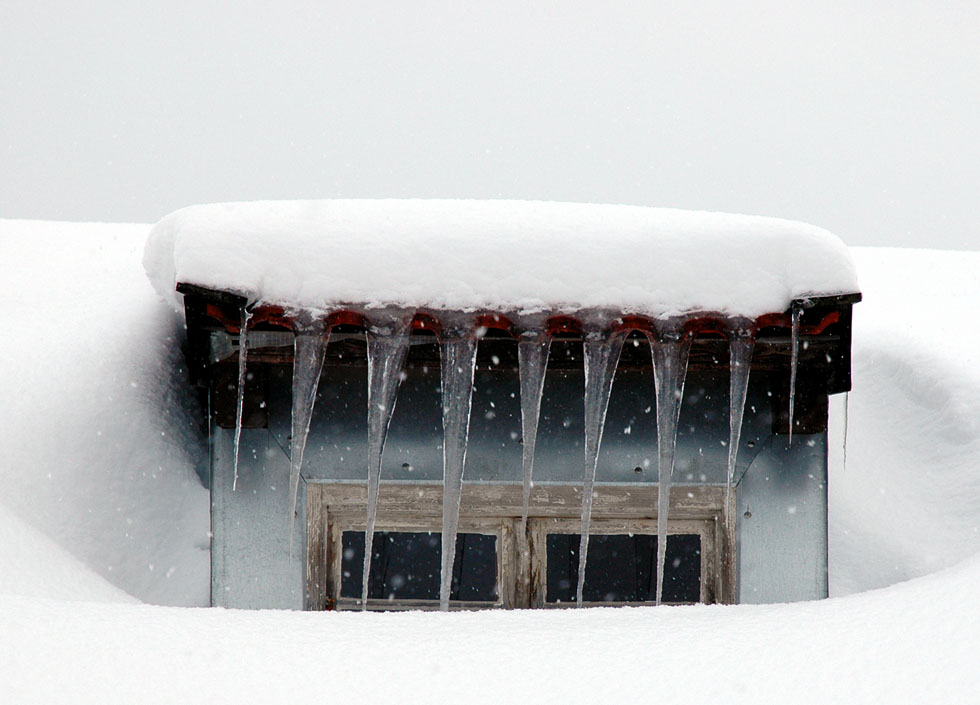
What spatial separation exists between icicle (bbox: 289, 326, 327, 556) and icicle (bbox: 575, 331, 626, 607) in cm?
99

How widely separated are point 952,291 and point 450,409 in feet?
19.7

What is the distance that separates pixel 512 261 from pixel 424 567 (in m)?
4.86

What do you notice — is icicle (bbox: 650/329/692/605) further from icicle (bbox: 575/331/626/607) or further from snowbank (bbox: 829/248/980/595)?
snowbank (bbox: 829/248/980/595)

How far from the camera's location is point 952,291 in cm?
675

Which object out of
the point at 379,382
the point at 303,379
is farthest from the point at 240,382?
the point at 379,382

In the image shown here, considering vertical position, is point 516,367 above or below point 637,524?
above

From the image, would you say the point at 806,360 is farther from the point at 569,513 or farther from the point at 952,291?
the point at 952,291

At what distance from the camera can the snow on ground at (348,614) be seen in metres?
1.28

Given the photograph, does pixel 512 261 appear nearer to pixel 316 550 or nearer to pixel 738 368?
pixel 738 368

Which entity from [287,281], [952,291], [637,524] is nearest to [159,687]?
[287,281]

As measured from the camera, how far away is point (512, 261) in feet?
8.46

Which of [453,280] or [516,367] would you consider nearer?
[453,280]

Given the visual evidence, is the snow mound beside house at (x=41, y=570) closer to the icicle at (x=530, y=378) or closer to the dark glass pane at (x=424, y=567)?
the icicle at (x=530, y=378)

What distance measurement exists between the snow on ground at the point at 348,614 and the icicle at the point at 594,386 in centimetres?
Answer: 94
